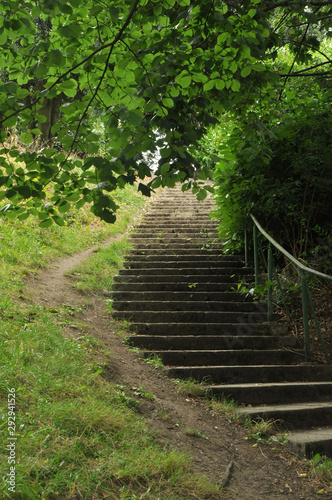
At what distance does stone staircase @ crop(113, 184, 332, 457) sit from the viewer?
427cm

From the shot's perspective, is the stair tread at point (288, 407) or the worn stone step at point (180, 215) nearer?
the stair tread at point (288, 407)

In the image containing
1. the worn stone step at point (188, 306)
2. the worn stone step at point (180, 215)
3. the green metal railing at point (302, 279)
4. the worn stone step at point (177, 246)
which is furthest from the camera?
the worn stone step at point (180, 215)

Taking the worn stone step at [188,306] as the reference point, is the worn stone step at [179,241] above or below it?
above

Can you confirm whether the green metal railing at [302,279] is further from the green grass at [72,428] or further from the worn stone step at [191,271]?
the green grass at [72,428]

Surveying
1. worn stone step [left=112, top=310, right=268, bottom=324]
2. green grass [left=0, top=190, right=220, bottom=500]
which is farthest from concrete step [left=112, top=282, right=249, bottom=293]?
green grass [left=0, top=190, right=220, bottom=500]

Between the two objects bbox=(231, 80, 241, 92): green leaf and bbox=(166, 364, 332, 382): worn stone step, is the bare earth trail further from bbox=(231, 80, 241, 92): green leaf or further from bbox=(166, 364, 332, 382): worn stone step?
bbox=(231, 80, 241, 92): green leaf

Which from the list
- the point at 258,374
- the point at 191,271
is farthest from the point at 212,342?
the point at 191,271

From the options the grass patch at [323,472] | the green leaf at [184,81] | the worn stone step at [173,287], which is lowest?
the grass patch at [323,472]

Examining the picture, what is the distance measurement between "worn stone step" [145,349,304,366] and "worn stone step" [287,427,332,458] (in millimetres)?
1317

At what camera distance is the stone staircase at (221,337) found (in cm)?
427

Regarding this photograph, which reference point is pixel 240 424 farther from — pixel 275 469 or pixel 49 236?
pixel 49 236

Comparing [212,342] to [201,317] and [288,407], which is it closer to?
[201,317]

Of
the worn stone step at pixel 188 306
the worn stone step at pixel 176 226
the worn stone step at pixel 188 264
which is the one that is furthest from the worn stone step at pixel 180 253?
the worn stone step at pixel 188 306

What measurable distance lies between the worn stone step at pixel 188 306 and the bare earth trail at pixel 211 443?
117cm
